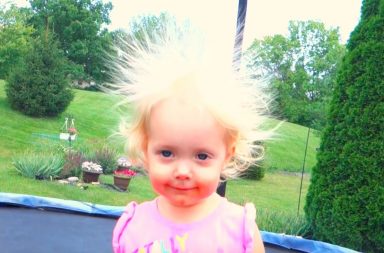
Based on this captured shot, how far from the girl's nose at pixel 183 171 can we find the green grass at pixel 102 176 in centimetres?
299

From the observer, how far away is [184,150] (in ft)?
2.81

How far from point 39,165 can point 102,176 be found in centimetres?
52

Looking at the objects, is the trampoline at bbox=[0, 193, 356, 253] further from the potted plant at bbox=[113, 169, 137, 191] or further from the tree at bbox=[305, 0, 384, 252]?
the potted plant at bbox=[113, 169, 137, 191]

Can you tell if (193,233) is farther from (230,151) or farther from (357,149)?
(357,149)

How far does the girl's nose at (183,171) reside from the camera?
33.6 inches

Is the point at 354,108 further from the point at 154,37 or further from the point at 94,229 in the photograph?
the point at 154,37

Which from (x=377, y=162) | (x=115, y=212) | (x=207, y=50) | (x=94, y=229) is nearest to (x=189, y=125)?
(x=207, y=50)

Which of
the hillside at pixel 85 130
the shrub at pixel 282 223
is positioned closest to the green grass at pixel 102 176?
the hillside at pixel 85 130

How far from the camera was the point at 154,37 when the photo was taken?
3.44ft

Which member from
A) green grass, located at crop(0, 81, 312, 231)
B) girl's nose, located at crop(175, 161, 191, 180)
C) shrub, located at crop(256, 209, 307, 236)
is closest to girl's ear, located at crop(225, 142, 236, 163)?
girl's nose, located at crop(175, 161, 191, 180)

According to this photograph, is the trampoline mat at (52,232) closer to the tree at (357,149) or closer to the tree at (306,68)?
the tree at (357,149)

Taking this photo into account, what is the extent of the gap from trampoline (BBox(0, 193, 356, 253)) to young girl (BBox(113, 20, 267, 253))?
2.94 ft

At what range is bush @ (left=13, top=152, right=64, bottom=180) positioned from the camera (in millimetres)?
4086

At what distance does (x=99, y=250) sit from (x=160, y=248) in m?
0.94
